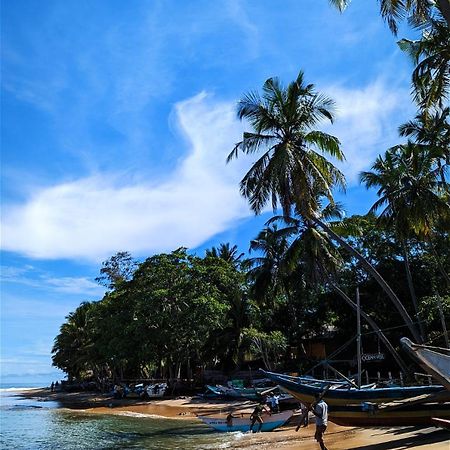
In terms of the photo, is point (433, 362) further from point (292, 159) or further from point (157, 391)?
point (157, 391)

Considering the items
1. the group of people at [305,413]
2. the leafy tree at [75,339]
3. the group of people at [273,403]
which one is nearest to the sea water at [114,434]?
the group of people at [305,413]

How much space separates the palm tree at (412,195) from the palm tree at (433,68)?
6903 millimetres

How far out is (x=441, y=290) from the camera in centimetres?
3362

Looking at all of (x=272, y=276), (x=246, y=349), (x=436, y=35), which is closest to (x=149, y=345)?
(x=246, y=349)

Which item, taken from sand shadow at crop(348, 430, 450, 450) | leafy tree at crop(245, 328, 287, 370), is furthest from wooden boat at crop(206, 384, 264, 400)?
sand shadow at crop(348, 430, 450, 450)

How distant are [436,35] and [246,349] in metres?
28.1

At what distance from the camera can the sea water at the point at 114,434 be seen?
62.2ft

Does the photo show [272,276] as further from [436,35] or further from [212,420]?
[436,35]

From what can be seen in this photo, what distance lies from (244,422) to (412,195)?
12895mm

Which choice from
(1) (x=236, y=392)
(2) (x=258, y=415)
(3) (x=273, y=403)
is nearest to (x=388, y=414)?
(2) (x=258, y=415)

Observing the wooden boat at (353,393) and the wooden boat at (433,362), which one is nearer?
the wooden boat at (433,362)

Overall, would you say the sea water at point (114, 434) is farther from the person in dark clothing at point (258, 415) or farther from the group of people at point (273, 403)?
the group of people at point (273, 403)

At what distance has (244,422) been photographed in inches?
800

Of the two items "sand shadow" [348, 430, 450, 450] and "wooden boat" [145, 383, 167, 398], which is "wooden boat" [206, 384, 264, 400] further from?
"sand shadow" [348, 430, 450, 450]
